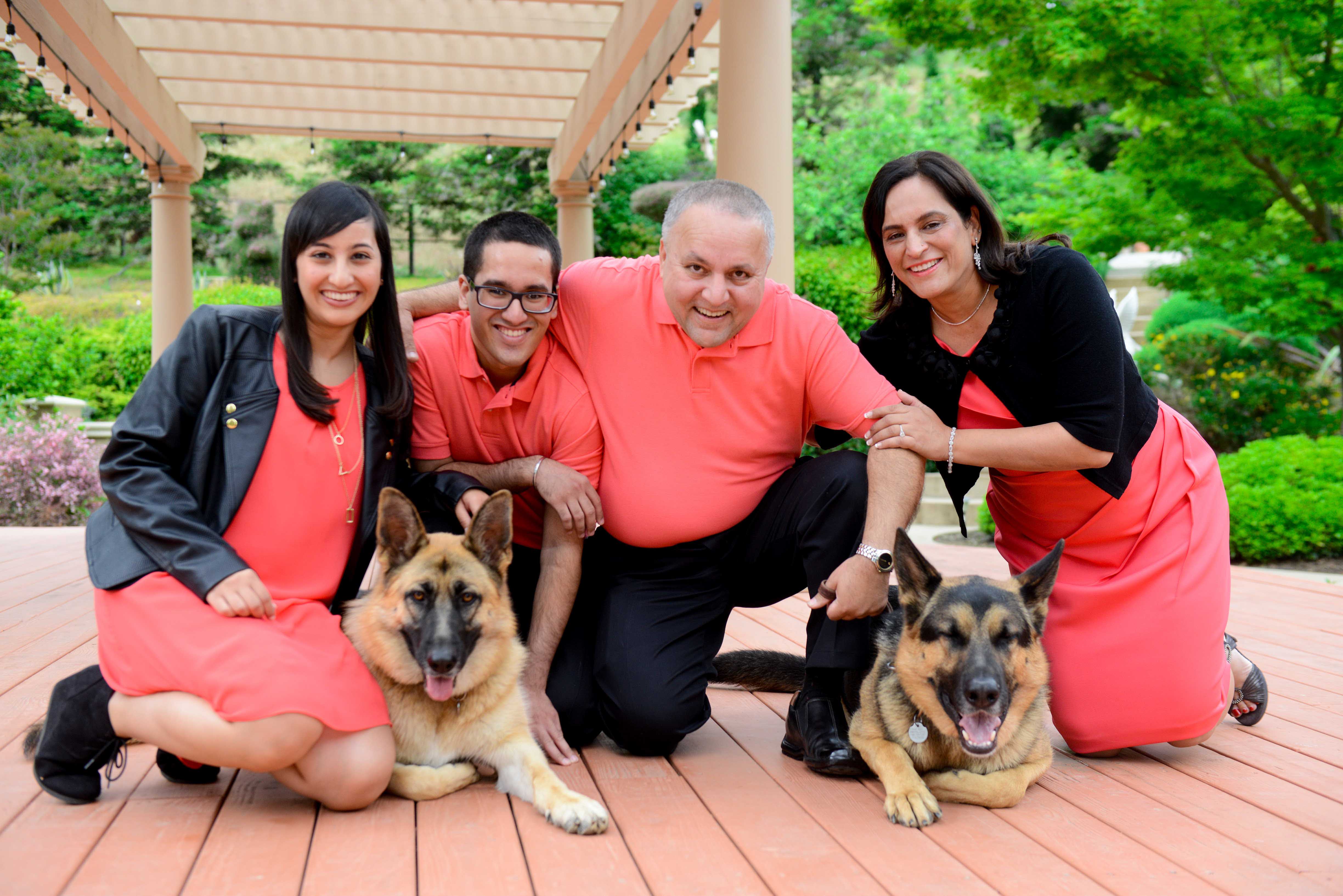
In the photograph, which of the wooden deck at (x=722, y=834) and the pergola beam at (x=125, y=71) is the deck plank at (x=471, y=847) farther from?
the pergola beam at (x=125, y=71)

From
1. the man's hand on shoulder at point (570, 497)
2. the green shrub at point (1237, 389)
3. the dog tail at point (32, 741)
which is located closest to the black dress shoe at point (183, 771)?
the dog tail at point (32, 741)

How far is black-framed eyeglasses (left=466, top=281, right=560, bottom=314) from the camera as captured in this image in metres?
2.92

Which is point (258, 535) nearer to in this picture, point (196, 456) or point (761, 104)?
point (196, 456)

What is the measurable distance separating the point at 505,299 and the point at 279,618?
3.66 ft

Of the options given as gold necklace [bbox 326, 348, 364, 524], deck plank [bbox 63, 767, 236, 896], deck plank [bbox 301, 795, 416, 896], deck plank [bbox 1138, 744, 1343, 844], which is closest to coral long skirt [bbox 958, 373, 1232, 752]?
deck plank [bbox 1138, 744, 1343, 844]

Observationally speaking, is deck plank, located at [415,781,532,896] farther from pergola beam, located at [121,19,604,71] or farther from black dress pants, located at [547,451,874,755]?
pergola beam, located at [121,19,604,71]

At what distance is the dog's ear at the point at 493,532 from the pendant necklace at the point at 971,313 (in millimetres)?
1494

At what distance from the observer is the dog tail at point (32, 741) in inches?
104

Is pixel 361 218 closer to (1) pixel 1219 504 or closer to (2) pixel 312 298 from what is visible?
(2) pixel 312 298

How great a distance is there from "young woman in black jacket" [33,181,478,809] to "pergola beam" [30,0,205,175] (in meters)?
5.37

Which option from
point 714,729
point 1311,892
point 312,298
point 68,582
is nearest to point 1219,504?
point 1311,892

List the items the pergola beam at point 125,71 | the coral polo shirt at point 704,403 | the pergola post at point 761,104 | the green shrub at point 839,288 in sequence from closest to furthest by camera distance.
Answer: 1. the coral polo shirt at point 704,403
2. the pergola post at point 761,104
3. the pergola beam at point 125,71
4. the green shrub at point 839,288

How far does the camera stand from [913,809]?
7.91ft

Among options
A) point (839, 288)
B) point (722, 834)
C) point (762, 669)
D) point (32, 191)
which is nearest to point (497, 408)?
point (762, 669)
